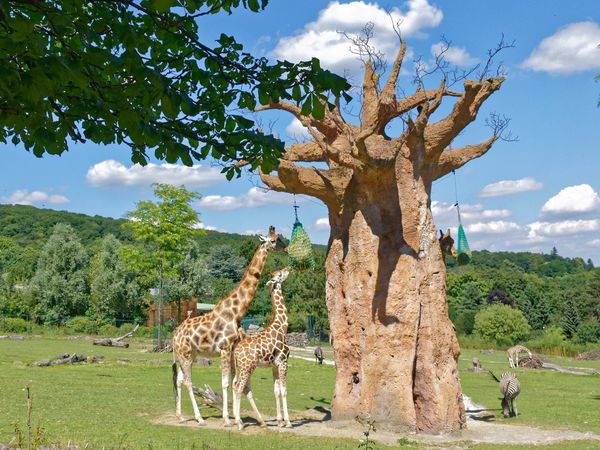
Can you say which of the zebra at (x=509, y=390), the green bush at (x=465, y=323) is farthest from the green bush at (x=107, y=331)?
the zebra at (x=509, y=390)

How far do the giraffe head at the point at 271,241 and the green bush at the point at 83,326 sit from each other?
32720 millimetres

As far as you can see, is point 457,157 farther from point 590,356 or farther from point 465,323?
point 465,323

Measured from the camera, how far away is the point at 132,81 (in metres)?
4.78

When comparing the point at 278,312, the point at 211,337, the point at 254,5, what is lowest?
the point at 211,337

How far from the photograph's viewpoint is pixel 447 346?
13.0 meters

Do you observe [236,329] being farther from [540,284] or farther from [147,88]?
[540,284]

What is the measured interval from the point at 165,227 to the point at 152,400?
67.6 feet

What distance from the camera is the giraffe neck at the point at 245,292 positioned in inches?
507

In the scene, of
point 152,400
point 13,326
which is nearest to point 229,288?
point 13,326

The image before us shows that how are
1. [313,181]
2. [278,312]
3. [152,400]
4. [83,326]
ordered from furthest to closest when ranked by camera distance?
[83,326], [152,400], [278,312], [313,181]

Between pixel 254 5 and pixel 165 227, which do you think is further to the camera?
pixel 165 227

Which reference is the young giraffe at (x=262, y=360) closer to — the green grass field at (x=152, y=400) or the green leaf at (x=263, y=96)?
the green grass field at (x=152, y=400)

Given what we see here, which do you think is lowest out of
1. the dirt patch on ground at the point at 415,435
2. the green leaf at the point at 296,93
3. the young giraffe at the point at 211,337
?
the dirt patch on ground at the point at 415,435

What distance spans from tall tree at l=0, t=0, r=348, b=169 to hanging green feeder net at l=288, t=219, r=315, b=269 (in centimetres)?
894
